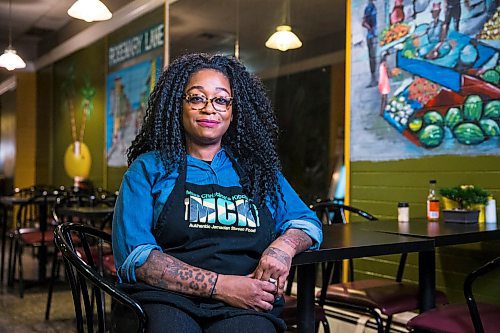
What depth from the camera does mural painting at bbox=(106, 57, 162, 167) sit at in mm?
6500

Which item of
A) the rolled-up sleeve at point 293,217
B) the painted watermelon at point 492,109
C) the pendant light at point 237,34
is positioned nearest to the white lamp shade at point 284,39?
the pendant light at point 237,34

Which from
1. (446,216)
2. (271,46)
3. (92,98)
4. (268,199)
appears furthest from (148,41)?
(268,199)

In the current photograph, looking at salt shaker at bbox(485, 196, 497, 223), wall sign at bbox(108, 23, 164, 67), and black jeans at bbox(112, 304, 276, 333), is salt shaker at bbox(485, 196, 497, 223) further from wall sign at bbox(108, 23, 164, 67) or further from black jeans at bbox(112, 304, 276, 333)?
wall sign at bbox(108, 23, 164, 67)

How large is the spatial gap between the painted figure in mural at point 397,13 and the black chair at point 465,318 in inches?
70.5

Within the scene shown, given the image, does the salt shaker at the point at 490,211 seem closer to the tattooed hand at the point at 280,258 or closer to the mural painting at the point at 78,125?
the tattooed hand at the point at 280,258

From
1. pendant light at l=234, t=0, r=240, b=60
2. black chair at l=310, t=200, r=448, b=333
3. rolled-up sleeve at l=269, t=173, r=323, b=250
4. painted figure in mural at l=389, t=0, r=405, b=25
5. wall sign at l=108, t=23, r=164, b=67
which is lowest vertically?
black chair at l=310, t=200, r=448, b=333

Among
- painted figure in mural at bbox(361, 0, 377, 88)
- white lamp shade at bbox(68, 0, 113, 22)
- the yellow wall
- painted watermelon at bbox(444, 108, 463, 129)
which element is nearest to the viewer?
painted watermelon at bbox(444, 108, 463, 129)

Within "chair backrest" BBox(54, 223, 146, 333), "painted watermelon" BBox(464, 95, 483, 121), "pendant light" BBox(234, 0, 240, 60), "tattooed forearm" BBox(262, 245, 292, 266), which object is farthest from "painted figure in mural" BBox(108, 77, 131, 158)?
"tattooed forearm" BBox(262, 245, 292, 266)

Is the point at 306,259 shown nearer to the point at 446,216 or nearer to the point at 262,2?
the point at 446,216

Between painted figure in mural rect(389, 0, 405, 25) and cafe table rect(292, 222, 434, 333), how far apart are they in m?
1.66

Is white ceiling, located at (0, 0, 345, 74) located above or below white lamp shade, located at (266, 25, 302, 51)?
above

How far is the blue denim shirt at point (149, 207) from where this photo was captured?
1579mm

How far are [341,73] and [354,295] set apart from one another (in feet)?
5.75

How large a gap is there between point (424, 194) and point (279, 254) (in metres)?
1.83
